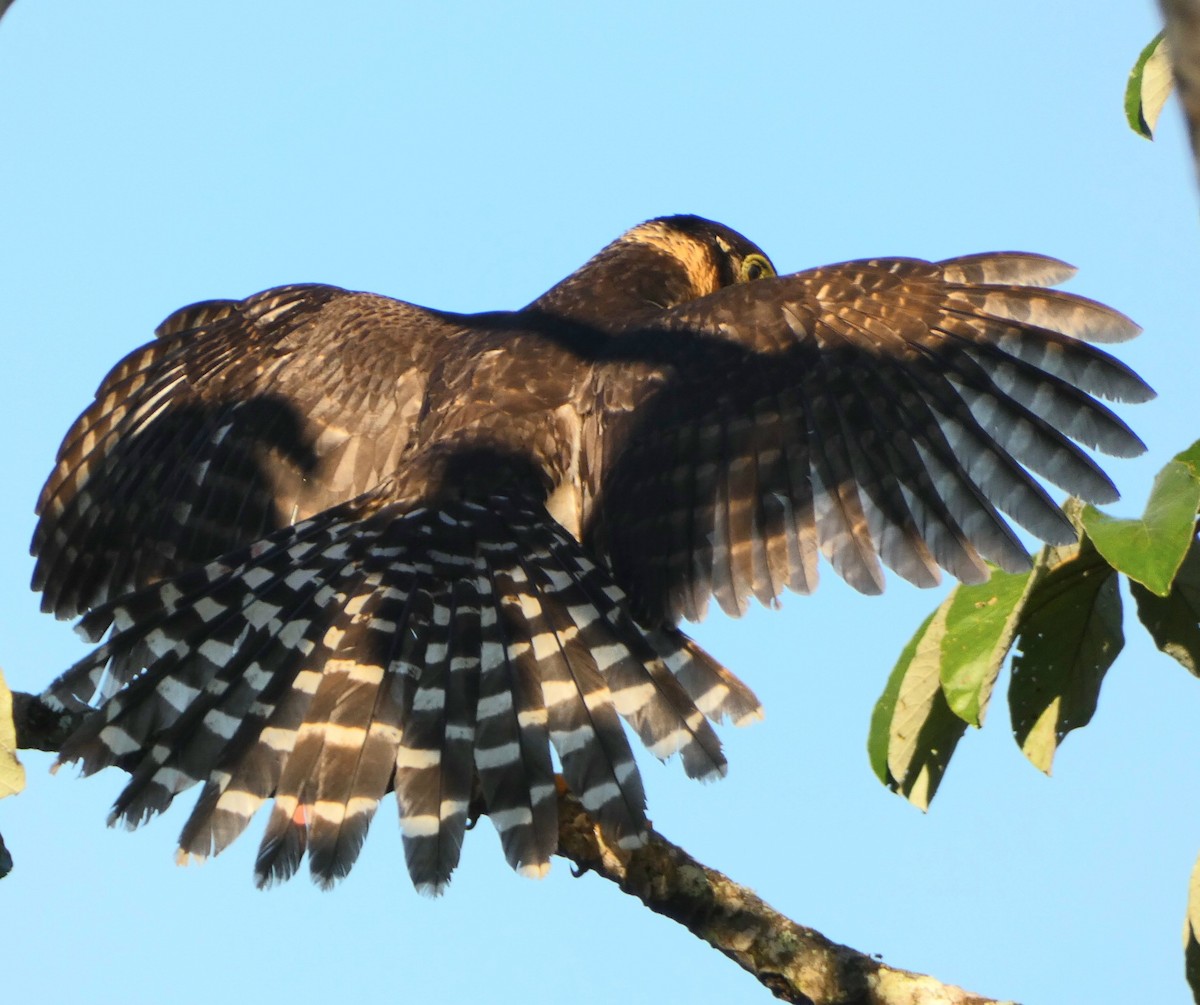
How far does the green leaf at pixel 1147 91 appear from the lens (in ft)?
12.0

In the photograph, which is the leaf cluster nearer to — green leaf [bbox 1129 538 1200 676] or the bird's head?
green leaf [bbox 1129 538 1200 676]

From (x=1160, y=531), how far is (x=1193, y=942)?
32.9 inches

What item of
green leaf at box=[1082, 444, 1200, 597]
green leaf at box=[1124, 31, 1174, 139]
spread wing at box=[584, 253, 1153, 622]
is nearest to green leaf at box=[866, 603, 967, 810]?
green leaf at box=[1082, 444, 1200, 597]

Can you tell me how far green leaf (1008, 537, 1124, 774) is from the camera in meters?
2.99

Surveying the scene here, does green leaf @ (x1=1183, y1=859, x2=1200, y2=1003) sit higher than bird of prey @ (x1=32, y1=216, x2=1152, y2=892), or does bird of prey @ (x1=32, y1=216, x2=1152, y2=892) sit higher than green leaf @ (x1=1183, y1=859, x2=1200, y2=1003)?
bird of prey @ (x1=32, y1=216, x2=1152, y2=892)

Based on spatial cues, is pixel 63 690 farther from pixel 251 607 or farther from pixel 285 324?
pixel 285 324

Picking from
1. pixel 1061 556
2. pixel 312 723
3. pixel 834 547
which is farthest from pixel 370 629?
pixel 1061 556

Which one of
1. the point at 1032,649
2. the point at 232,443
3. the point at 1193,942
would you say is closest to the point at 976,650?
the point at 1032,649

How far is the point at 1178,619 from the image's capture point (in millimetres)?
2887

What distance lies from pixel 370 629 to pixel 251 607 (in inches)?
12.4

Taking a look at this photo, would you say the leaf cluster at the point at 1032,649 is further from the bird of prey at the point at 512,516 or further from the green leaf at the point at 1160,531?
the bird of prey at the point at 512,516

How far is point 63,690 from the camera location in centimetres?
341

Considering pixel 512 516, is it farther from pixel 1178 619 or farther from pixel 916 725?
pixel 1178 619

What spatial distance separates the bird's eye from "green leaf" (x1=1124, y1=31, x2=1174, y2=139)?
296 cm
